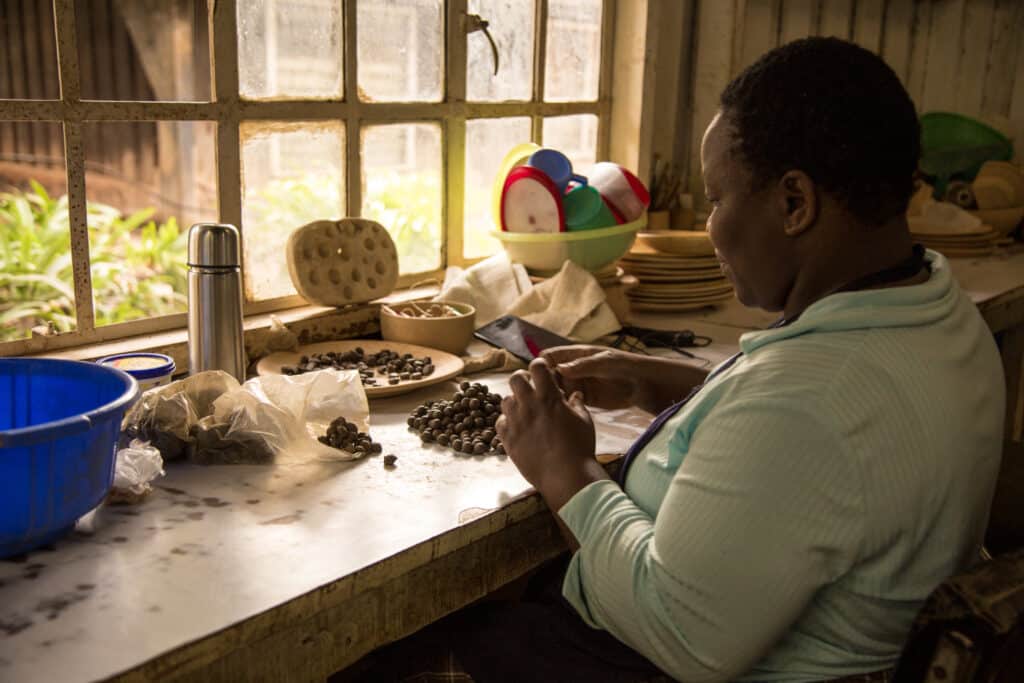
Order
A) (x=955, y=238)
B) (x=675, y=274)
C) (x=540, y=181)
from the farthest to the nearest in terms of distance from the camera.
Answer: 1. (x=955, y=238)
2. (x=675, y=274)
3. (x=540, y=181)

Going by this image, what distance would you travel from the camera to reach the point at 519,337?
205 centimetres

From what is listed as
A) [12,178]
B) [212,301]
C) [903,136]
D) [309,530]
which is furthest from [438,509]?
[12,178]

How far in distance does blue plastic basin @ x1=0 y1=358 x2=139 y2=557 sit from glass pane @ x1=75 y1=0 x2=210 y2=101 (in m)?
0.76

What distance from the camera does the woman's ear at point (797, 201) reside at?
3.55 ft

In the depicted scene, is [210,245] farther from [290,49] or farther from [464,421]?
[290,49]

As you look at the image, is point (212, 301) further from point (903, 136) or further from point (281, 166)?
point (903, 136)

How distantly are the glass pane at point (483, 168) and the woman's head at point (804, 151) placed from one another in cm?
157

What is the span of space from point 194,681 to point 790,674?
619 mm

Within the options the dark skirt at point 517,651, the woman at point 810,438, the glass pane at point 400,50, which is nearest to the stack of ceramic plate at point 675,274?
the glass pane at point 400,50

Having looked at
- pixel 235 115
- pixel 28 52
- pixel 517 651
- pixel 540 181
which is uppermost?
pixel 28 52

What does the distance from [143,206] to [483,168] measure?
95 cm

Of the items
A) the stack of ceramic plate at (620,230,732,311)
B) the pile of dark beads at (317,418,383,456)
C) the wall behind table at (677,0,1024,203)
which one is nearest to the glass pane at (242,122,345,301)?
the pile of dark beads at (317,418,383,456)

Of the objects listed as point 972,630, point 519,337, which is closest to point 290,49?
point 519,337

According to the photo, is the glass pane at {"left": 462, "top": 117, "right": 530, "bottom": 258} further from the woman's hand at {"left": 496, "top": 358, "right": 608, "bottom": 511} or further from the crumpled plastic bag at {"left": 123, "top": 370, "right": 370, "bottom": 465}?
the woman's hand at {"left": 496, "top": 358, "right": 608, "bottom": 511}
